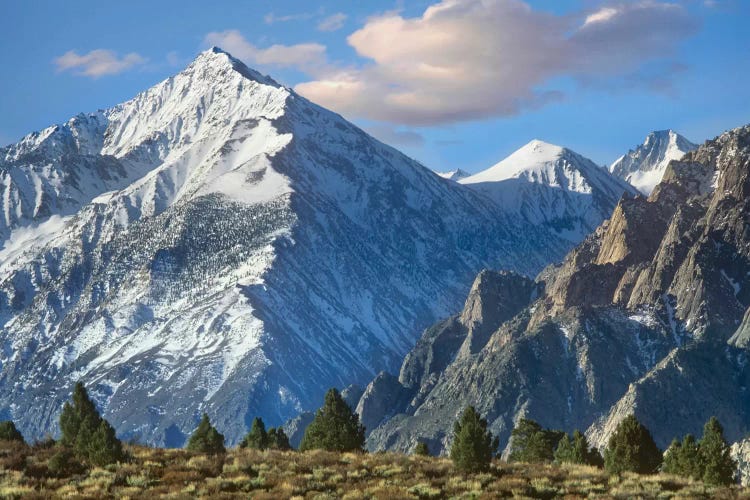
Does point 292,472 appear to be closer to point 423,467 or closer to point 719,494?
point 423,467

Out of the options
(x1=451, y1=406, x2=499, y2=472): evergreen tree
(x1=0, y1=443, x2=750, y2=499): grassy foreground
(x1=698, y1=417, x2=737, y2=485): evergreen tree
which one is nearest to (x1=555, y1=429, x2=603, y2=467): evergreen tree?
(x1=698, y1=417, x2=737, y2=485): evergreen tree

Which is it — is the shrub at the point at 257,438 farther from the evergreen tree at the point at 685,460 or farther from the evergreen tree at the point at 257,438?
the evergreen tree at the point at 685,460

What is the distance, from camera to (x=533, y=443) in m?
166

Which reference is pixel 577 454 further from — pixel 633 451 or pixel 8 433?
pixel 8 433

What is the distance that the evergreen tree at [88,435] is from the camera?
312 ft

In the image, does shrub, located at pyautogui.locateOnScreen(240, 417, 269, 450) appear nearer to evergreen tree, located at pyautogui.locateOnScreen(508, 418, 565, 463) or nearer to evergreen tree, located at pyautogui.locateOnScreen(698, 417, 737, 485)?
evergreen tree, located at pyautogui.locateOnScreen(508, 418, 565, 463)

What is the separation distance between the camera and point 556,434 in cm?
18638

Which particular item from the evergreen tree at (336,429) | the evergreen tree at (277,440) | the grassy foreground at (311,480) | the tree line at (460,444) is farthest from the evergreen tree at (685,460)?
the evergreen tree at (277,440)

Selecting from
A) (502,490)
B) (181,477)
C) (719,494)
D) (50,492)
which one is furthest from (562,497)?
(50,492)

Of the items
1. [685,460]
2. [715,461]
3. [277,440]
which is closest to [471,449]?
[715,461]

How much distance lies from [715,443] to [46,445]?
6549 centimetres

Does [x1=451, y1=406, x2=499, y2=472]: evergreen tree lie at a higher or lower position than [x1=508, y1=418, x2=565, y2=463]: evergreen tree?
higher

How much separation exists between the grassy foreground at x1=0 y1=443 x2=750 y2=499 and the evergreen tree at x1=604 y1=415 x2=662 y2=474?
3233cm

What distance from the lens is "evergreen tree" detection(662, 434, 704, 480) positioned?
12544 centimetres
